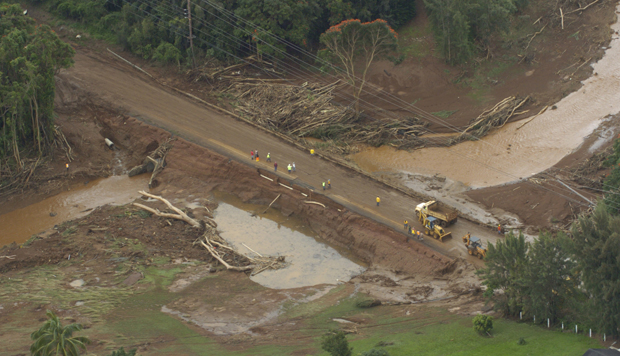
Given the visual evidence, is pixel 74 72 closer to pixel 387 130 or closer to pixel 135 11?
pixel 135 11

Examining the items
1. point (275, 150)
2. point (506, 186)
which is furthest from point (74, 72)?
point (506, 186)

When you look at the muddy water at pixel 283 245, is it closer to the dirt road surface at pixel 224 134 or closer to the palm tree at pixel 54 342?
the dirt road surface at pixel 224 134

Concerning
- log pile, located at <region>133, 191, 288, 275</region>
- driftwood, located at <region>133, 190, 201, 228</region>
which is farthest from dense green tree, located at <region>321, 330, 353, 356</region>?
driftwood, located at <region>133, 190, 201, 228</region>

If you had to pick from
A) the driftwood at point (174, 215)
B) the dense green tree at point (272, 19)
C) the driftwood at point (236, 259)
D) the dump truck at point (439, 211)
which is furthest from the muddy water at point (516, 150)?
the dense green tree at point (272, 19)

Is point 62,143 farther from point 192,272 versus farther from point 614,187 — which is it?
point 614,187

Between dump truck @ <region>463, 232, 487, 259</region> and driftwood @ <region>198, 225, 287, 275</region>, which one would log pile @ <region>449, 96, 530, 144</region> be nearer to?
dump truck @ <region>463, 232, 487, 259</region>
